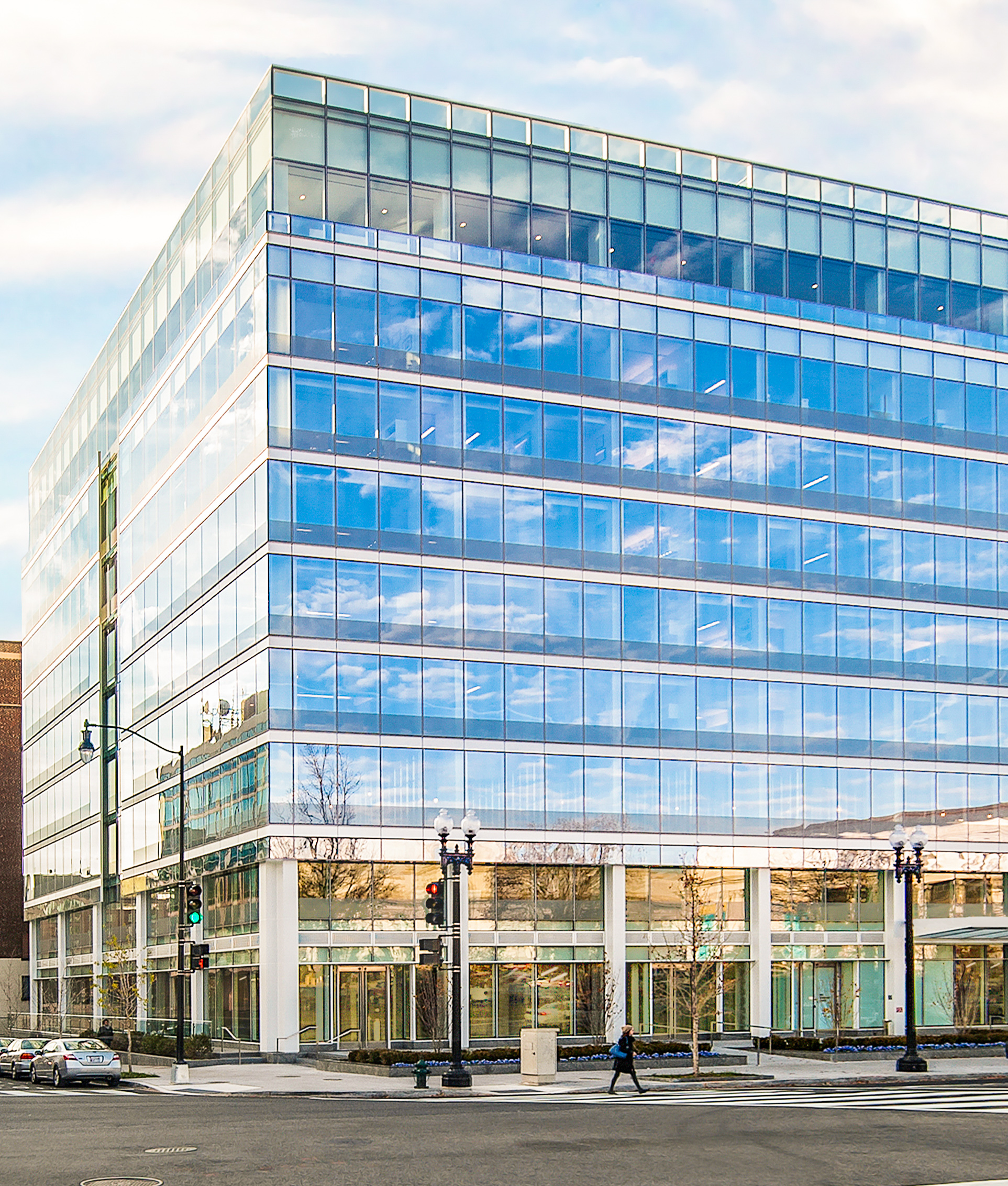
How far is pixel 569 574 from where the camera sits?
2147 inches

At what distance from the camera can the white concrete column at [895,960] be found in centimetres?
5784

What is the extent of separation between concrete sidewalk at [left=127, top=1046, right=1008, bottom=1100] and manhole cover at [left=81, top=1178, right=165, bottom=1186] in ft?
56.4

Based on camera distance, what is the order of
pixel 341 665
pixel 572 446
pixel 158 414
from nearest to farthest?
pixel 341 665 < pixel 572 446 < pixel 158 414

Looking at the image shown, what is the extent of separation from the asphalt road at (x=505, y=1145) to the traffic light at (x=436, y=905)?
219 inches

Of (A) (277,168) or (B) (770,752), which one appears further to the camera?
(B) (770,752)

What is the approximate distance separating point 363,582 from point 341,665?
292cm

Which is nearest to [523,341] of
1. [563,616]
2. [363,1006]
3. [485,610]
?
[485,610]

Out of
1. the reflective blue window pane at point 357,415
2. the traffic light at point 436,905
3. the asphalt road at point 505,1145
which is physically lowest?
the asphalt road at point 505,1145

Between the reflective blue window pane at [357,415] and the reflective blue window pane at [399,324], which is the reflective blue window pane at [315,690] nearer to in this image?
the reflective blue window pane at [357,415]

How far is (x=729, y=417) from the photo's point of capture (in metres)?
57.8

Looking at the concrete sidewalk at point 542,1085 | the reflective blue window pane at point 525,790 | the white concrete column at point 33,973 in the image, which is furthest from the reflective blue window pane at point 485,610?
the white concrete column at point 33,973

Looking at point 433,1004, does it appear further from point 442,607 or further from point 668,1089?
point 668,1089

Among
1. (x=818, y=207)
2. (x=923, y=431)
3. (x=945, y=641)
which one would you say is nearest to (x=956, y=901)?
(x=945, y=641)

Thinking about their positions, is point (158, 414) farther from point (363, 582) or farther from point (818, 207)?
point (818, 207)
